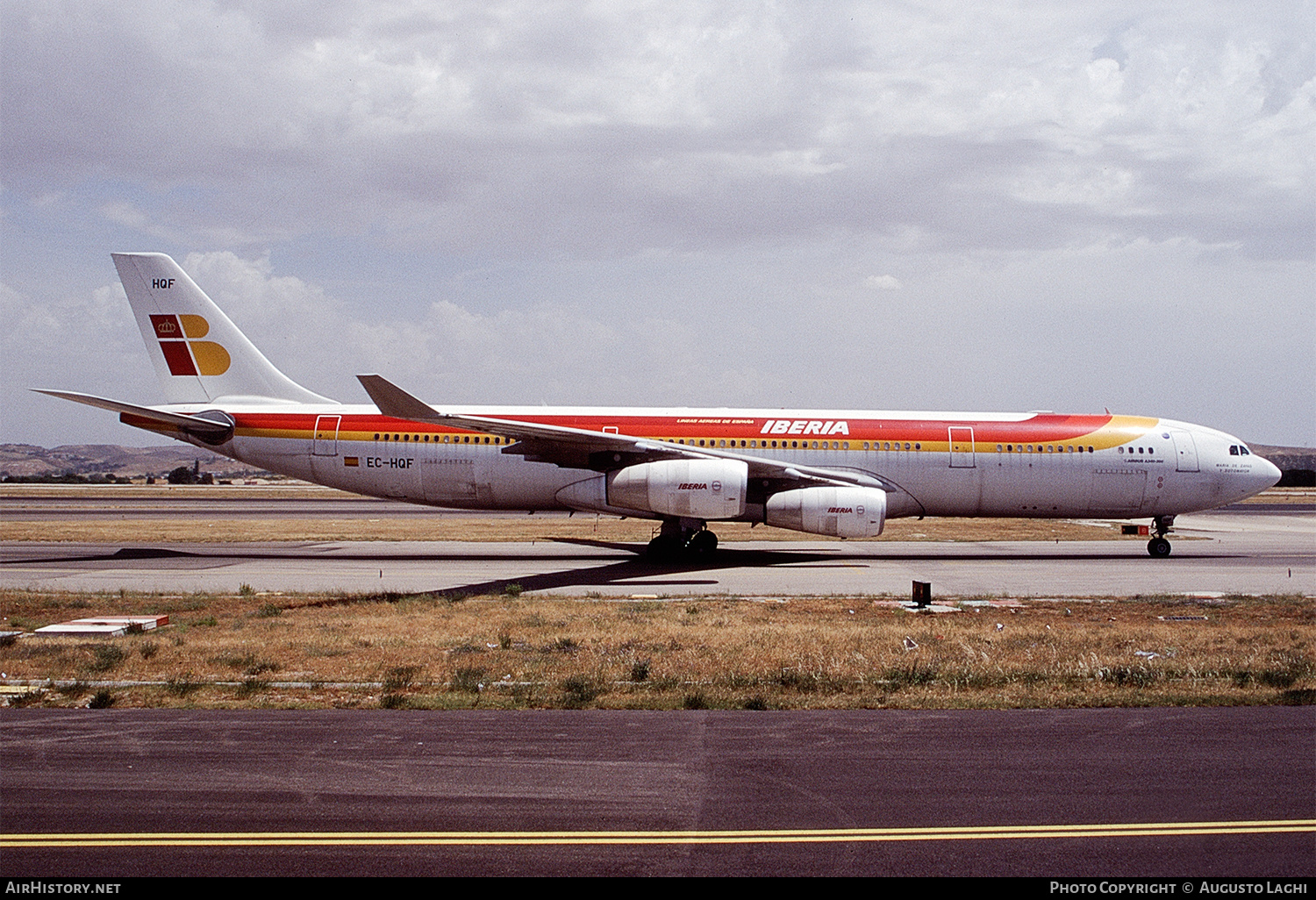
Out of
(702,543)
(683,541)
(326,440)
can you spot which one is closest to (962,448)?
(702,543)

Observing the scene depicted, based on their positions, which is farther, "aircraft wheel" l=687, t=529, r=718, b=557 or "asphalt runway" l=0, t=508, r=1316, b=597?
"aircraft wheel" l=687, t=529, r=718, b=557

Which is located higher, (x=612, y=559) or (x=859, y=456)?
(x=859, y=456)

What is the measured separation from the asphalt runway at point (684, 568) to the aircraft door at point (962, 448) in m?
2.66

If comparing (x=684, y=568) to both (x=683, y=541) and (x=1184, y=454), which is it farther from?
(x=1184, y=454)

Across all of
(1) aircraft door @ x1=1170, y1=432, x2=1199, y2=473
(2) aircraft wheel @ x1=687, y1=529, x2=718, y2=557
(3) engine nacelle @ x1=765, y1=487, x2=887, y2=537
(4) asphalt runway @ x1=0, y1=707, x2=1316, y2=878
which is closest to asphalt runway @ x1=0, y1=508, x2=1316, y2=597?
(2) aircraft wheel @ x1=687, y1=529, x2=718, y2=557

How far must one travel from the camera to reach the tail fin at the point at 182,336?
87.1 feet

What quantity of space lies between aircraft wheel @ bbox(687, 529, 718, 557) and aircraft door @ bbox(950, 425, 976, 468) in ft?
22.3

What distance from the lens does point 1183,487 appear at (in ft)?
84.2

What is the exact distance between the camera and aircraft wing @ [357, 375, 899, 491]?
2241cm

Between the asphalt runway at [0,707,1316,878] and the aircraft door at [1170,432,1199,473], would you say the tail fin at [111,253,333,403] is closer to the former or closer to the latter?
the asphalt runway at [0,707,1316,878]

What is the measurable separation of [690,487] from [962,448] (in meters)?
7.96

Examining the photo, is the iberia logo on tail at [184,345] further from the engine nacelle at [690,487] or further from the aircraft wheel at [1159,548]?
the aircraft wheel at [1159,548]

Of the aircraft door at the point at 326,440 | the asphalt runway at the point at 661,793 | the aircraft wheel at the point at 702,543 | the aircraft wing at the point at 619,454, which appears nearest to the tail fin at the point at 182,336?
the aircraft door at the point at 326,440

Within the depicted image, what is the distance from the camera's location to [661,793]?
6879mm
